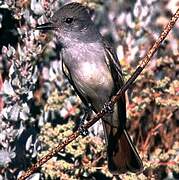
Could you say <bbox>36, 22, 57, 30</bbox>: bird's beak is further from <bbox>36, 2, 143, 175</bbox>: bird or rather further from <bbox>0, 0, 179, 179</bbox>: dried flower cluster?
<bbox>0, 0, 179, 179</bbox>: dried flower cluster

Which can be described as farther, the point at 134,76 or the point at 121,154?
the point at 121,154

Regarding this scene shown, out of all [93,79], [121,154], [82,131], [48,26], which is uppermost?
[48,26]

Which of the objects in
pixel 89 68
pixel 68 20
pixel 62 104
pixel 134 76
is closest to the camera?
pixel 134 76

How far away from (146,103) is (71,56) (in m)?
0.56

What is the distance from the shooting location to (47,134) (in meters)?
3.72

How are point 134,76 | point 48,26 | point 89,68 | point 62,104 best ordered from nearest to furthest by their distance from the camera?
point 134,76
point 48,26
point 89,68
point 62,104

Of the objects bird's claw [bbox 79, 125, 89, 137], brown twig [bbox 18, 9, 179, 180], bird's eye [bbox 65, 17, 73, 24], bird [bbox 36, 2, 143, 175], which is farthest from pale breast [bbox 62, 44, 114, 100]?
brown twig [bbox 18, 9, 179, 180]

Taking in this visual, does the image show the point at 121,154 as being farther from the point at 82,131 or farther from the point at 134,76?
the point at 134,76

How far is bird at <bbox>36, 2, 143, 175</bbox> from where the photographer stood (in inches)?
148

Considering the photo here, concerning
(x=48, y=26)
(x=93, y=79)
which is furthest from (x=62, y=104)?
(x=48, y=26)

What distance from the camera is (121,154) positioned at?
3.83 m

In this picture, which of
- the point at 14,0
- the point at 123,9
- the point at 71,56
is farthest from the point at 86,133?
the point at 123,9

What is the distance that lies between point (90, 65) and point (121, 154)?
0.57 meters

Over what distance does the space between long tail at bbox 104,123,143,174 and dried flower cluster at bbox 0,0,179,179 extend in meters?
0.06
